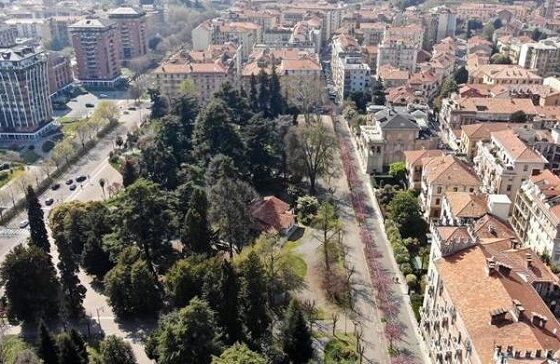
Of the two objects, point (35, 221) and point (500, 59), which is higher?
point (500, 59)

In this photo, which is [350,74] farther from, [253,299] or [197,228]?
[253,299]

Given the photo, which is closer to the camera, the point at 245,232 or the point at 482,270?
the point at 482,270

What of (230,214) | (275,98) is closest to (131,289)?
(230,214)

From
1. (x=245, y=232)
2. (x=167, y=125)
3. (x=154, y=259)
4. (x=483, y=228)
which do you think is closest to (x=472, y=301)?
(x=483, y=228)

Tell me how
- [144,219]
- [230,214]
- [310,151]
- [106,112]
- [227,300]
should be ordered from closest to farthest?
1. [227,300]
2. [144,219]
3. [230,214]
4. [310,151]
5. [106,112]

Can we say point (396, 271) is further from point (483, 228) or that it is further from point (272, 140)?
point (272, 140)

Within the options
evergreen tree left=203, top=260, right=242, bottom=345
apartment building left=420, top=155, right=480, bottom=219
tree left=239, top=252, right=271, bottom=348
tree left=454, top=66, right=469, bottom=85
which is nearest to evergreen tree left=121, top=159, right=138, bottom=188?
evergreen tree left=203, top=260, right=242, bottom=345

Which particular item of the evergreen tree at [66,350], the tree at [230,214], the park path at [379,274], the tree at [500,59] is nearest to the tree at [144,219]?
the tree at [230,214]
